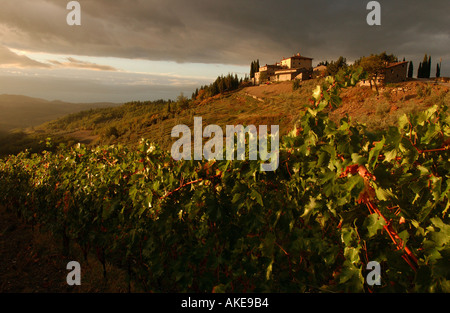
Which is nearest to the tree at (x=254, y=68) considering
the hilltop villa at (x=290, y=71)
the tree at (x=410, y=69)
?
the hilltop villa at (x=290, y=71)

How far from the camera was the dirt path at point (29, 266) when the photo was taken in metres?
4.53

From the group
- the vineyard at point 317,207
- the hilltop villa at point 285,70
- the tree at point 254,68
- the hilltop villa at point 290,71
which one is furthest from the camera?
the tree at point 254,68

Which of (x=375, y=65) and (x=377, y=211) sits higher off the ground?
(x=375, y=65)

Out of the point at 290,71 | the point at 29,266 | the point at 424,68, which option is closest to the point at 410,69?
the point at 424,68

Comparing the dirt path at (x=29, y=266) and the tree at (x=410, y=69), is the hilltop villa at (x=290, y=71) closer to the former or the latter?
the tree at (x=410, y=69)

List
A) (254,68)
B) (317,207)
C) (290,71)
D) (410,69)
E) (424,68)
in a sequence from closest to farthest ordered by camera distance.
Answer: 1. (317,207)
2. (410,69)
3. (424,68)
4. (290,71)
5. (254,68)

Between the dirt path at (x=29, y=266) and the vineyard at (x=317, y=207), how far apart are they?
2342 millimetres

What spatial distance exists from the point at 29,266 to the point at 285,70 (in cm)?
7843

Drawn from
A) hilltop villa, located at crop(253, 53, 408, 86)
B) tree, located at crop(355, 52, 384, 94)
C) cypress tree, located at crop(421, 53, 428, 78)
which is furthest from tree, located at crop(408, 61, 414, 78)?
hilltop villa, located at crop(253, 53, 408, 86)

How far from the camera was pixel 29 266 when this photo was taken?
5.25 meters

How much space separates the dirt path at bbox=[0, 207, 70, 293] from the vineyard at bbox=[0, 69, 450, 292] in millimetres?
2342

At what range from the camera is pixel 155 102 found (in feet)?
520

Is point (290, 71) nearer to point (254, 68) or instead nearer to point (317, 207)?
point (254, 68)
